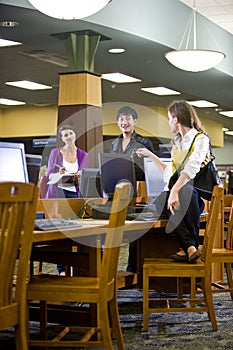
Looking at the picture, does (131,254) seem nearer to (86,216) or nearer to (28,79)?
(86,216)

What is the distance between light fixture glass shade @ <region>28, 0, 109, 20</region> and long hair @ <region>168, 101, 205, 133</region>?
1.19m

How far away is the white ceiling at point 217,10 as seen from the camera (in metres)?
8.21

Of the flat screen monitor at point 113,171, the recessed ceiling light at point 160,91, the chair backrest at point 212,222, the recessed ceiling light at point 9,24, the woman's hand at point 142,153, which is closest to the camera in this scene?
the chair backrest at point 212,222

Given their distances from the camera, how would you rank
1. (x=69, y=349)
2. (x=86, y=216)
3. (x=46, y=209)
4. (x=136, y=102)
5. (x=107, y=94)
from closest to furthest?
(x=69, y=349), (x=46, y=209), (x=86, y=216), (x=107, y=94), (x=136, y=102)

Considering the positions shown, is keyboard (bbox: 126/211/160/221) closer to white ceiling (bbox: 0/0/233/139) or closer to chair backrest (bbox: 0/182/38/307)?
chair backrest (bbox: 0/182/38/307)

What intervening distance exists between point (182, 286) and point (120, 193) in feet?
7.61

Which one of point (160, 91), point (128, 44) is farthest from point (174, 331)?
point (160, 91)

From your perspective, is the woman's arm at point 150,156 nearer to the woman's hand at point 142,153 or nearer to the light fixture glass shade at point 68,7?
the woman's hand at point 142,153

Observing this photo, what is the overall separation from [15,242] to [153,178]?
2955mm

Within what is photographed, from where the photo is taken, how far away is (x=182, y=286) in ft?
17.3

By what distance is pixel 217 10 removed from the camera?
8.66 metres

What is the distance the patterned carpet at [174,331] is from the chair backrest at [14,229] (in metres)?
1.29

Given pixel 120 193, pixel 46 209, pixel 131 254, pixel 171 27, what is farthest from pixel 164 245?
pixel 171 27

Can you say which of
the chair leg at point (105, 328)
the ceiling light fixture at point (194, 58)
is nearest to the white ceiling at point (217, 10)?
the ceiling light fixture at point (194, 58)
